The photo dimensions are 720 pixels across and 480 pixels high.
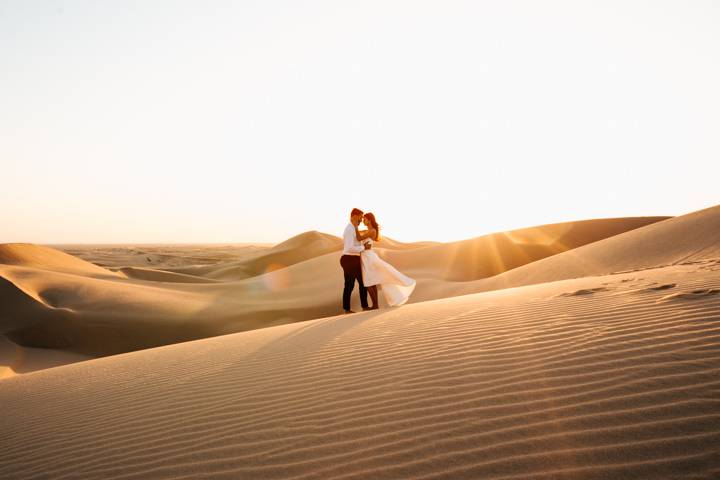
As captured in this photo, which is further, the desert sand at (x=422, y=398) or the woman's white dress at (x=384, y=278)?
the woman's white dress at (x=384, y=278)

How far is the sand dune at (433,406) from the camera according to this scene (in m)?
2.18

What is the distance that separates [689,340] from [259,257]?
1288 inches

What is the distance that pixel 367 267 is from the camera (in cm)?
882

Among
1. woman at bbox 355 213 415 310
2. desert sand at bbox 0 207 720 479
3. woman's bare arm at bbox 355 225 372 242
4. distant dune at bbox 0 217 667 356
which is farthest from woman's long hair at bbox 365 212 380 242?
distant dune at bbox 0 217 667 356

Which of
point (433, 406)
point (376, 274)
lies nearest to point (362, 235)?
point (376, 274)

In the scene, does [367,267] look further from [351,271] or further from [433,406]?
[433,406]

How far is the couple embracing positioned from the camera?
8.58m

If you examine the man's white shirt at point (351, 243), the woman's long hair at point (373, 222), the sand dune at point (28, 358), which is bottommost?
the sand dune at point (28, 358)

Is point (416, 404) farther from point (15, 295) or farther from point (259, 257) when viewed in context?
point (259, 257)

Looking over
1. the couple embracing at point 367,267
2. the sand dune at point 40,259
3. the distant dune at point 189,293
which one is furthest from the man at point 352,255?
the sand dune at point 40,259

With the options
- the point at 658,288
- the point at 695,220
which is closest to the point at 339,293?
the point at 695,220

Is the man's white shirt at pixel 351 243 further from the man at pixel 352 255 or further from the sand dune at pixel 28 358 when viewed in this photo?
the sand dune at pixel 28 358

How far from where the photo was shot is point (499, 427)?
7.97 ft

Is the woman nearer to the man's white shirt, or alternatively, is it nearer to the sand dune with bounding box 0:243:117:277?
the man's white shirt
